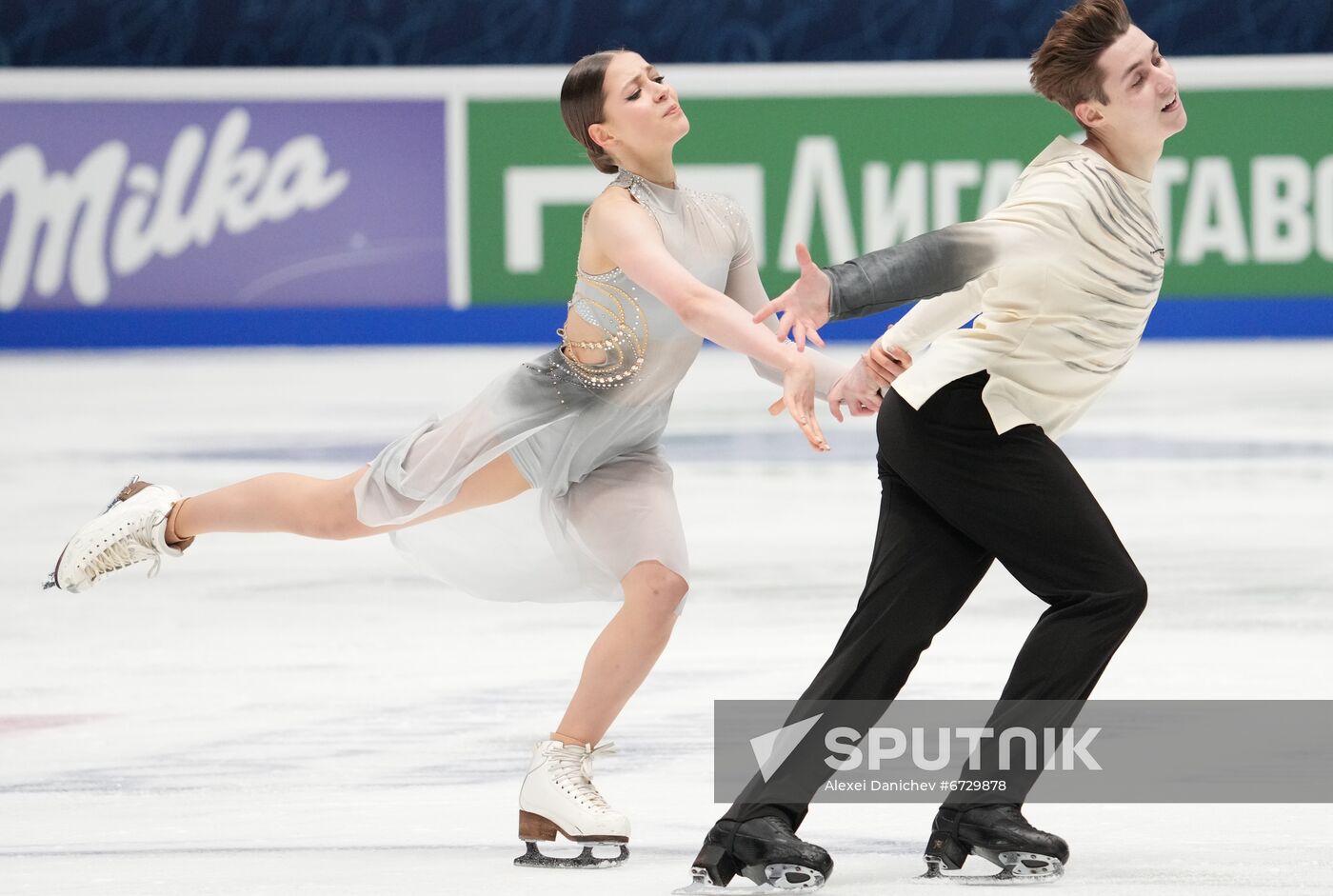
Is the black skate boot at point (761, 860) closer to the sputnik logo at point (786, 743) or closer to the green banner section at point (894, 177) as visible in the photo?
the sputnik logo at point (786, 743)

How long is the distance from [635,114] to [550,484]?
51cm

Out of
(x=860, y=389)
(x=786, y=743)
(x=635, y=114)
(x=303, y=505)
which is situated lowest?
(x=786, y=743)

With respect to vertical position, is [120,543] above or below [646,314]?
below

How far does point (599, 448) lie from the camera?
2740 millimetres

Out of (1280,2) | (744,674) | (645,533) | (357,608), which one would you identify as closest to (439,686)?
(744,674)

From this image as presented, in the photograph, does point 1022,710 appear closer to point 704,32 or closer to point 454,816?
point 454,816

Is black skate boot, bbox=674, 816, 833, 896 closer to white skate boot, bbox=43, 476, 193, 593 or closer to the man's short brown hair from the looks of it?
the man's short brown hair

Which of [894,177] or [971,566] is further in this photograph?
[894,177]

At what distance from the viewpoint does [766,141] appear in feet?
35.5

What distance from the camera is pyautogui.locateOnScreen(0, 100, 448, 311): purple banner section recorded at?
1055 cm

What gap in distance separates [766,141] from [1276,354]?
282 centimetres

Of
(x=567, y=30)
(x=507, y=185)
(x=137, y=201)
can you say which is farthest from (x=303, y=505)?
(x=567, y=30)

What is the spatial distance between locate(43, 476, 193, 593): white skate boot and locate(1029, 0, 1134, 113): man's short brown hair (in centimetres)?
154

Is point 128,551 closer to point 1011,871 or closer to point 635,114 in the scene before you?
point 635,114
